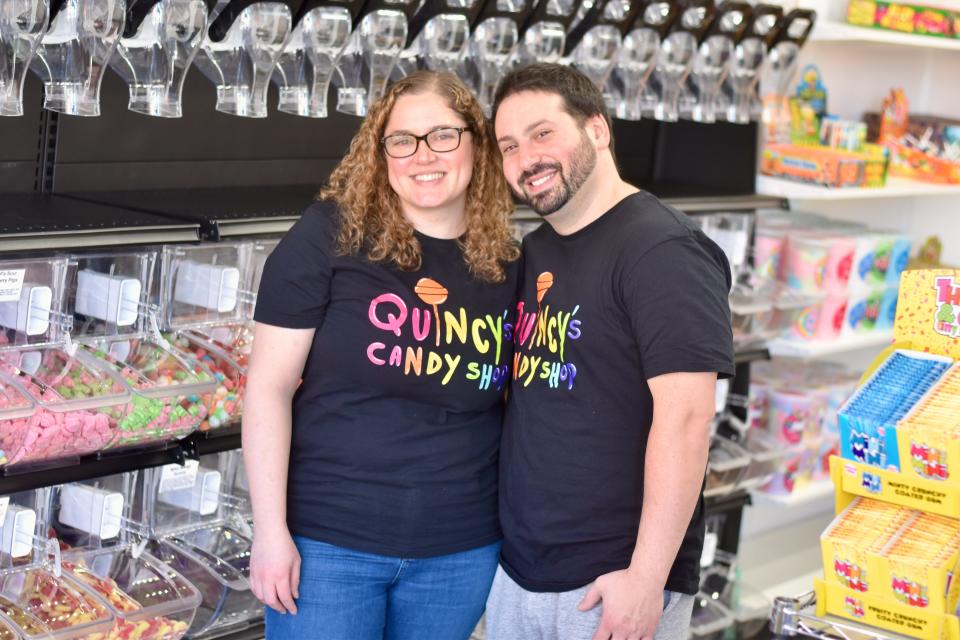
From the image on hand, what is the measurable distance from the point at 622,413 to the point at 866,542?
47cm

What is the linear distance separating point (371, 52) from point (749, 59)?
4.10 ft

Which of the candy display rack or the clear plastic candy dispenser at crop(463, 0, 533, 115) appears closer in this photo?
the candy display rack

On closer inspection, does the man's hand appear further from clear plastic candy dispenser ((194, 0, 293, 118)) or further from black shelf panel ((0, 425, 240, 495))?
clear plastic candy dispenser ((194, 0, 293, 118))

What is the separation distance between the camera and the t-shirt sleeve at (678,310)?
1838mm

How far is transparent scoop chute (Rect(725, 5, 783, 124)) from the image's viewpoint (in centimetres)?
332

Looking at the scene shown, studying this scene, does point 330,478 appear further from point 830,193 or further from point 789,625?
point 830,193

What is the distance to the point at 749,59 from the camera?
335 centimetres

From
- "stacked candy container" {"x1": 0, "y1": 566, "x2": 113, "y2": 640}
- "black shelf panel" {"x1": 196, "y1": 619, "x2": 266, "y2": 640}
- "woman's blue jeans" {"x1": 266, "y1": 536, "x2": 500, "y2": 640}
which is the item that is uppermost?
"woman's blue jeans" {"x1": 266, "y1": 536, "x2": 500, "y2": 640}

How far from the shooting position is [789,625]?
209 centimetres

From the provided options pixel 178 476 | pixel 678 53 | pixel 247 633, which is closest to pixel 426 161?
pixel 178 476

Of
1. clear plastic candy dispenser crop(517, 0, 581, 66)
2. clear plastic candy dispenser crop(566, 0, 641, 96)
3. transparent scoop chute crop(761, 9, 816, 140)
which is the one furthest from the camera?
transparent scoop chute crop(761, 9, 816, 140)

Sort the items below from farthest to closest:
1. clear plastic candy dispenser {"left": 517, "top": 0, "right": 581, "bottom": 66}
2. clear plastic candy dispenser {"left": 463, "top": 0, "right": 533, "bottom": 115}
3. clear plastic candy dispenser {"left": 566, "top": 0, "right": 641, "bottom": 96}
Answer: clear plastic candy dispenser {"left": 566, "top": 0, "right": 641, "bottom": 96} < clear plastic candy dispenser {"left": 517, "top": 0, "right": 581, "bottom": 66} < clear plastic candy dispenser {"left": 463, "top": 0, "right": 533, "bottom": 115}

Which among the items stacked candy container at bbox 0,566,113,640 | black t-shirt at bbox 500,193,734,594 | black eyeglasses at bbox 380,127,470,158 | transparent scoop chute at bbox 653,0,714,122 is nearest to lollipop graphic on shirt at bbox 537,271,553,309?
black t-shirt at bbox 500,193,734,594

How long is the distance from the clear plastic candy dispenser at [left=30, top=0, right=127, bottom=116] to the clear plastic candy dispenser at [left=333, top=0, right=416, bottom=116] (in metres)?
0.51
